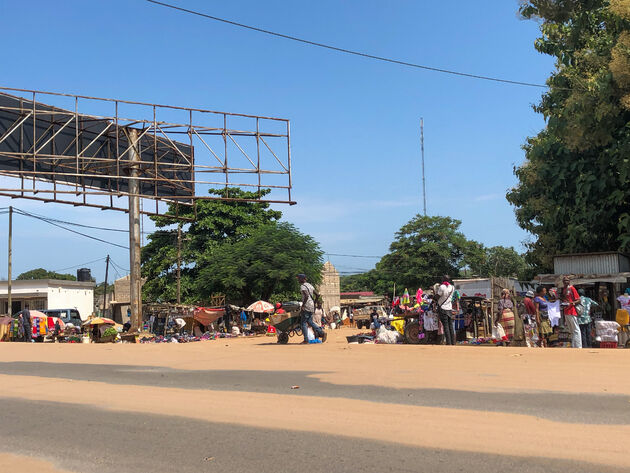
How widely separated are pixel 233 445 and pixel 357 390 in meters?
2.64

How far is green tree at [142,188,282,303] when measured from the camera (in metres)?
47.9

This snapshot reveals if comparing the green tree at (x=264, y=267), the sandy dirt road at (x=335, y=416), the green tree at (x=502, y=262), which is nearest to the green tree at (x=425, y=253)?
the green tree at (x=502, y=262)

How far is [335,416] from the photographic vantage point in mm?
6305

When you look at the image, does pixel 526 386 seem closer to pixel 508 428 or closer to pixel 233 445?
pixel 508 428

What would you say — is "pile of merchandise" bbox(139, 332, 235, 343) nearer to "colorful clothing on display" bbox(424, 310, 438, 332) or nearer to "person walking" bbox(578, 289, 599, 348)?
"colorful clothing on display" bbox(424, 310, 438, 332)

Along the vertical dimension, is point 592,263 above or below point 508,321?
above

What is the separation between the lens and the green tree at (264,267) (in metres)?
37.4

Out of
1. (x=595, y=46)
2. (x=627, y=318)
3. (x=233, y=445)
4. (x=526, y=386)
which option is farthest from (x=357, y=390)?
(x=595, y=46)

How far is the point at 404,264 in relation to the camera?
5647 centimetres

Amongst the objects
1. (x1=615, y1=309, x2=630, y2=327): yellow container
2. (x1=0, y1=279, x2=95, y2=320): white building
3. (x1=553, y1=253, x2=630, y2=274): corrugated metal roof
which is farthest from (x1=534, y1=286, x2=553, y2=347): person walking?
(x1=0, y1=279, x2=95, y2=320): white building

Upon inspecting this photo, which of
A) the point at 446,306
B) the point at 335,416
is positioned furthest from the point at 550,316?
the point at 335,416

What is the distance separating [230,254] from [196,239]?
9825 mm

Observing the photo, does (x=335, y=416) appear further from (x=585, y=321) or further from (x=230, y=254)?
(x=230, y=254)

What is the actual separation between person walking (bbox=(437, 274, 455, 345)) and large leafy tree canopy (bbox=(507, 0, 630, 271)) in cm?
803
